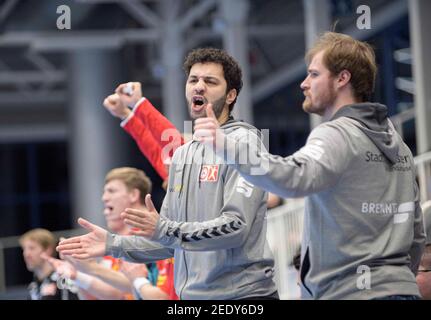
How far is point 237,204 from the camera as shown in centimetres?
321

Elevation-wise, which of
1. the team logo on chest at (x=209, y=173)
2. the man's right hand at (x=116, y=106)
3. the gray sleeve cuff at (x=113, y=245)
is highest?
the man's right hand at (x=116, y=106)

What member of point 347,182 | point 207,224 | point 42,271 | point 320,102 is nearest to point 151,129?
point 207,224

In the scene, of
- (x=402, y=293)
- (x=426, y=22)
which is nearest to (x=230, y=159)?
(x=402, y=293)

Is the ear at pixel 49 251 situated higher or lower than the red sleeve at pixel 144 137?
lower

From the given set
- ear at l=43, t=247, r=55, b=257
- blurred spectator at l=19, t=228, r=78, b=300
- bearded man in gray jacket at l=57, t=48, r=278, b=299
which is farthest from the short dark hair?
ear at l=43, t=247, r=55, b=257

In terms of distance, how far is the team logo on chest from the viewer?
3314 mm

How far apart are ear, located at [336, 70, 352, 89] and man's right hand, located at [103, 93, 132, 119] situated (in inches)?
59.3

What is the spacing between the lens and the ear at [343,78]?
10.2ft

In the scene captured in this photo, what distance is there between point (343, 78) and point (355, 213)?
1.54 feet

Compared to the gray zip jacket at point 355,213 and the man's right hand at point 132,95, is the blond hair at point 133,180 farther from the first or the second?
the gray zip jacket at point 355,213

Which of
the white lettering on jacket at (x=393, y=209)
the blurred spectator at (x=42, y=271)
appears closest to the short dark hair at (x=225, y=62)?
the white lettering on jacket at (x=393, y=209)

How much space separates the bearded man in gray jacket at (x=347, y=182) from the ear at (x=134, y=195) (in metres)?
1.97

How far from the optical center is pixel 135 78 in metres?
20.1

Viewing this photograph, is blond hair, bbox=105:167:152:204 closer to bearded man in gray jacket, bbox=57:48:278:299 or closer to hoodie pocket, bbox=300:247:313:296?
bearded man in gray jacket, bbox=57:48:278:299
